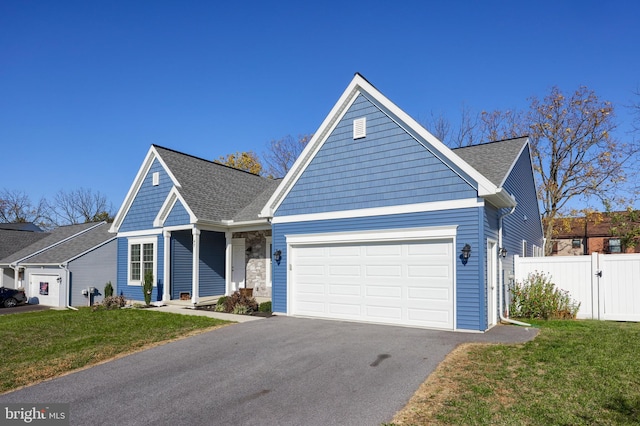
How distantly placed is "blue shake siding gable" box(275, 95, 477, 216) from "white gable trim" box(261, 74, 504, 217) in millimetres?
185

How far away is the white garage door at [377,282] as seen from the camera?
35.7 ft

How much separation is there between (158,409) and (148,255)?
14.2 m

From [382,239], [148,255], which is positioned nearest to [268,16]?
[382,239]

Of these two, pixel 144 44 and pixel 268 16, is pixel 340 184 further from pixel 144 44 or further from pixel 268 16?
pixel 144 44

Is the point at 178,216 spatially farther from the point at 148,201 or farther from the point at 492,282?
the point at 492,282

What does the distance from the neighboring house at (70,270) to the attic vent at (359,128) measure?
15996 mm

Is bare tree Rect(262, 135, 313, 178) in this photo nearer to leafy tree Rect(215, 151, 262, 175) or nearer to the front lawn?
leafy tree Rect(215, 151, 262, 175)

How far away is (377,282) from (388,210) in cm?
205

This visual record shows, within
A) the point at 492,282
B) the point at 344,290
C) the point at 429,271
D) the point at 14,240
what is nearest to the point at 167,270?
the point at 344,290

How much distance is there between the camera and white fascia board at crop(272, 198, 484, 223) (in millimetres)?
10555

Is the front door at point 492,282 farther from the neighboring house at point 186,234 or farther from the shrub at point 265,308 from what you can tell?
the neighboring house at point 186,234

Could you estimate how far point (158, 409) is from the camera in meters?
5.86

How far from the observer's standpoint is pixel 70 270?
21344 mm

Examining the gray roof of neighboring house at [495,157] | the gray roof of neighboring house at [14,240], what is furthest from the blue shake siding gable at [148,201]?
the gray roof of neighboring house at [14,240]
